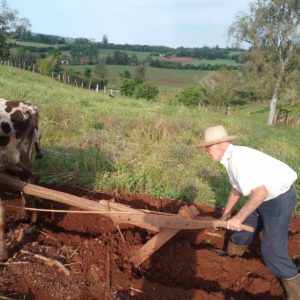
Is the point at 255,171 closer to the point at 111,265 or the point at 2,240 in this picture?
the point at 111,265

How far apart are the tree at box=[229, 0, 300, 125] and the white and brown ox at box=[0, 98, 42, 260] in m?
22.7

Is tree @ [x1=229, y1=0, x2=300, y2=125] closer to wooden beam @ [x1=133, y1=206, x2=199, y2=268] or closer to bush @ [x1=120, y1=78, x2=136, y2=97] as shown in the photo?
bush @ [x1=120, y1=78, x2=136, y2=97]

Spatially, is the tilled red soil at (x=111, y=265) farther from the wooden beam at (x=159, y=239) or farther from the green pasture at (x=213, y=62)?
the green pasture at (x=213, y=62)

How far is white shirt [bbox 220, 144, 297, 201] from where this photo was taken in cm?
398

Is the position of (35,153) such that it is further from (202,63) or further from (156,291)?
(202,63)

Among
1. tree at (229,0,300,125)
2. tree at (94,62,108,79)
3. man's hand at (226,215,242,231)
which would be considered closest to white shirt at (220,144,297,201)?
man's hand at (226,215,242,231)

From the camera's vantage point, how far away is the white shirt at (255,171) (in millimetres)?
3982

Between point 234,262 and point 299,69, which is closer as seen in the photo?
point 234,262

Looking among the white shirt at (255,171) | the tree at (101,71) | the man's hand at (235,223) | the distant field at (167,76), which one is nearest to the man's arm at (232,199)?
the white shirt at (255,171)

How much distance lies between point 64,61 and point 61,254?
62391 mm

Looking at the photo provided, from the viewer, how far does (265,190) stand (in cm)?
397

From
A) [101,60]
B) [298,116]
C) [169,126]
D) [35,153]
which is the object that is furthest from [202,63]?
[35,153]

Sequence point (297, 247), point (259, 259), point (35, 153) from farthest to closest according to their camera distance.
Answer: point (35, 153), point (297, 247), point (259, 259)

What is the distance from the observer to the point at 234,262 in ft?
16.7
